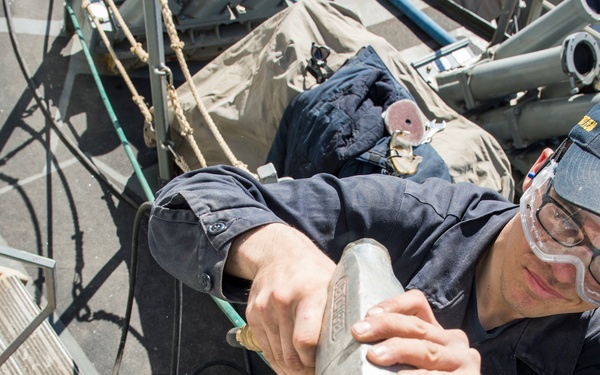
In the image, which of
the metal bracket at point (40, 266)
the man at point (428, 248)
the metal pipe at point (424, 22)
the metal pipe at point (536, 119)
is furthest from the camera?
the metal pipe at point (424, 22)

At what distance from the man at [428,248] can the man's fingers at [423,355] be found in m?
0.25

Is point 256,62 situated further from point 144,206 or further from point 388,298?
point 388,298

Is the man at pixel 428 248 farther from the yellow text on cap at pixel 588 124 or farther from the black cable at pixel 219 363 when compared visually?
the black cable at pixel 219 363

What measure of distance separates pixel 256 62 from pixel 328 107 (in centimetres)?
88

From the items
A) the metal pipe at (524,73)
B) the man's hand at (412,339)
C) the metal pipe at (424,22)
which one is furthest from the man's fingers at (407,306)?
the metal pipe at (424,22)

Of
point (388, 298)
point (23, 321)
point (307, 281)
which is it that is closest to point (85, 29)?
point (23, 321)

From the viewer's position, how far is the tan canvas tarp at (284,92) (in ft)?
11.1

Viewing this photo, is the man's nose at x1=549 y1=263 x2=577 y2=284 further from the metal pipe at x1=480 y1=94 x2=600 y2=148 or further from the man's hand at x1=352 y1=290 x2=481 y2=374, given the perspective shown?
the metal pipe at x1=480 y1=94 x2=600 y2=148

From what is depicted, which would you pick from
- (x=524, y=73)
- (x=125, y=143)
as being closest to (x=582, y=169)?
(x=524, y=73)

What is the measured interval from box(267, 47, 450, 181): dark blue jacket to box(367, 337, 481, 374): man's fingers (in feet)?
5.53

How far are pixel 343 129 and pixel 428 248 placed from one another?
0.90 m

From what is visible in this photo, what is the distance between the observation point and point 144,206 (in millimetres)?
3020

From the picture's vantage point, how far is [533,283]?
206 cm

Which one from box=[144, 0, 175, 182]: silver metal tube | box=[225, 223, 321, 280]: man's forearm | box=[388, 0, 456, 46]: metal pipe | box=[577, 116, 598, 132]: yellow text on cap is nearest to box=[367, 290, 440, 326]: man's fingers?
box=[225, 223, 321, 280]: man's forearm
